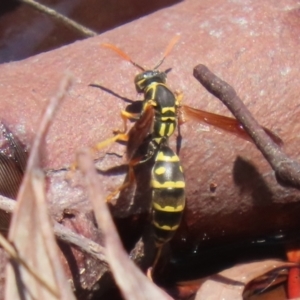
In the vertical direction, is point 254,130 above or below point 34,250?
above

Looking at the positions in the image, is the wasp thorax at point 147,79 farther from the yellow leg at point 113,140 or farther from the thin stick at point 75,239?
the thin stick at point 75,239

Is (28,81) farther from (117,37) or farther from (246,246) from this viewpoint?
(246,246)

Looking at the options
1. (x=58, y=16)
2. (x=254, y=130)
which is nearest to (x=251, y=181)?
(x=254, y=130)

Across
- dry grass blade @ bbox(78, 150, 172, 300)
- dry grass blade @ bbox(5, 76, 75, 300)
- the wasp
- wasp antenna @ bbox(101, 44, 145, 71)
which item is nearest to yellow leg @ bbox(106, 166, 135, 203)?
the wasp

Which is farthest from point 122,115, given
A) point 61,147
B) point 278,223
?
point 278,223

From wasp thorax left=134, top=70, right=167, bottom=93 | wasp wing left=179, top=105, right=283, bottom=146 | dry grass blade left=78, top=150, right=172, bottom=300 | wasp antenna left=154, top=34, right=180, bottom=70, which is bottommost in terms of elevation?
dry grass blade left=78, top=150, right=172, bottom=300


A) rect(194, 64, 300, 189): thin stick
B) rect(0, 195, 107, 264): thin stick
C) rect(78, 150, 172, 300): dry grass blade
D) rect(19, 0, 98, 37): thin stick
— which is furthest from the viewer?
rect(19, 0, 98, 37): thin stick

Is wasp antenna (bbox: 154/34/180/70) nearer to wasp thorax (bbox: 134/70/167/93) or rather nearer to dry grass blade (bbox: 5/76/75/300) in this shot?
wasp thorax (bbox: 134/70/167/93)

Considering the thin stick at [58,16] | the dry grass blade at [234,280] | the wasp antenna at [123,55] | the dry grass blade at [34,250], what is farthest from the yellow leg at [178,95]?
the dry grass blade at [34,250]

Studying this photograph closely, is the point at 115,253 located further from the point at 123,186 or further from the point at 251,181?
the point at 251,181
